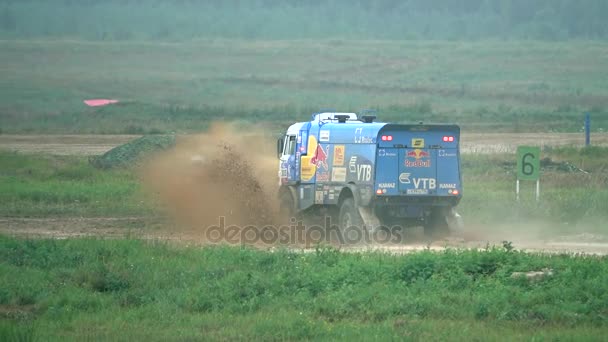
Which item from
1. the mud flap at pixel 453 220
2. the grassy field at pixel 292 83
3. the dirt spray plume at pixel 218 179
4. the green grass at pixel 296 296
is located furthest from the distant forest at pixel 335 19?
the green grass at pixel 296 296

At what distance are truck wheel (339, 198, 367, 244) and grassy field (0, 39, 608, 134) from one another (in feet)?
97.5

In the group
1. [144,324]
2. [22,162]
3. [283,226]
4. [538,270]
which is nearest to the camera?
[144,324]

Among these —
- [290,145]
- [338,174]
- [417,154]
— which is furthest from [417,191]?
[290,145]

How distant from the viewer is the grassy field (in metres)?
60.5

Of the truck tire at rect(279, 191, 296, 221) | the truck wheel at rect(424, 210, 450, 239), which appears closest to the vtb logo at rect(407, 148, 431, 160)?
the truck wheel at rect(424, 210, 450, 239)

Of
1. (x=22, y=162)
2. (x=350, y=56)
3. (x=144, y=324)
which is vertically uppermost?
(x=350, y=56)

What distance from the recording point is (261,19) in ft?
307

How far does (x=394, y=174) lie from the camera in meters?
22.3

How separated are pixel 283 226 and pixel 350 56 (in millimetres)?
65355

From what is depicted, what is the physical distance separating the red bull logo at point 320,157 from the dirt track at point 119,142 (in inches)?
714

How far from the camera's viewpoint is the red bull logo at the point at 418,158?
884 inches

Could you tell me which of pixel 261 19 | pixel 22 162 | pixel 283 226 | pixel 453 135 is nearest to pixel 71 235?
pixel 283 226

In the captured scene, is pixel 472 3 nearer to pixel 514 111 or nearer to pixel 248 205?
pixel 514 111

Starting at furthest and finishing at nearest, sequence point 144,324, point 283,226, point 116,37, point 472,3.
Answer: point 472,3 → point 116,37 → point 283,226 → point 144,324
